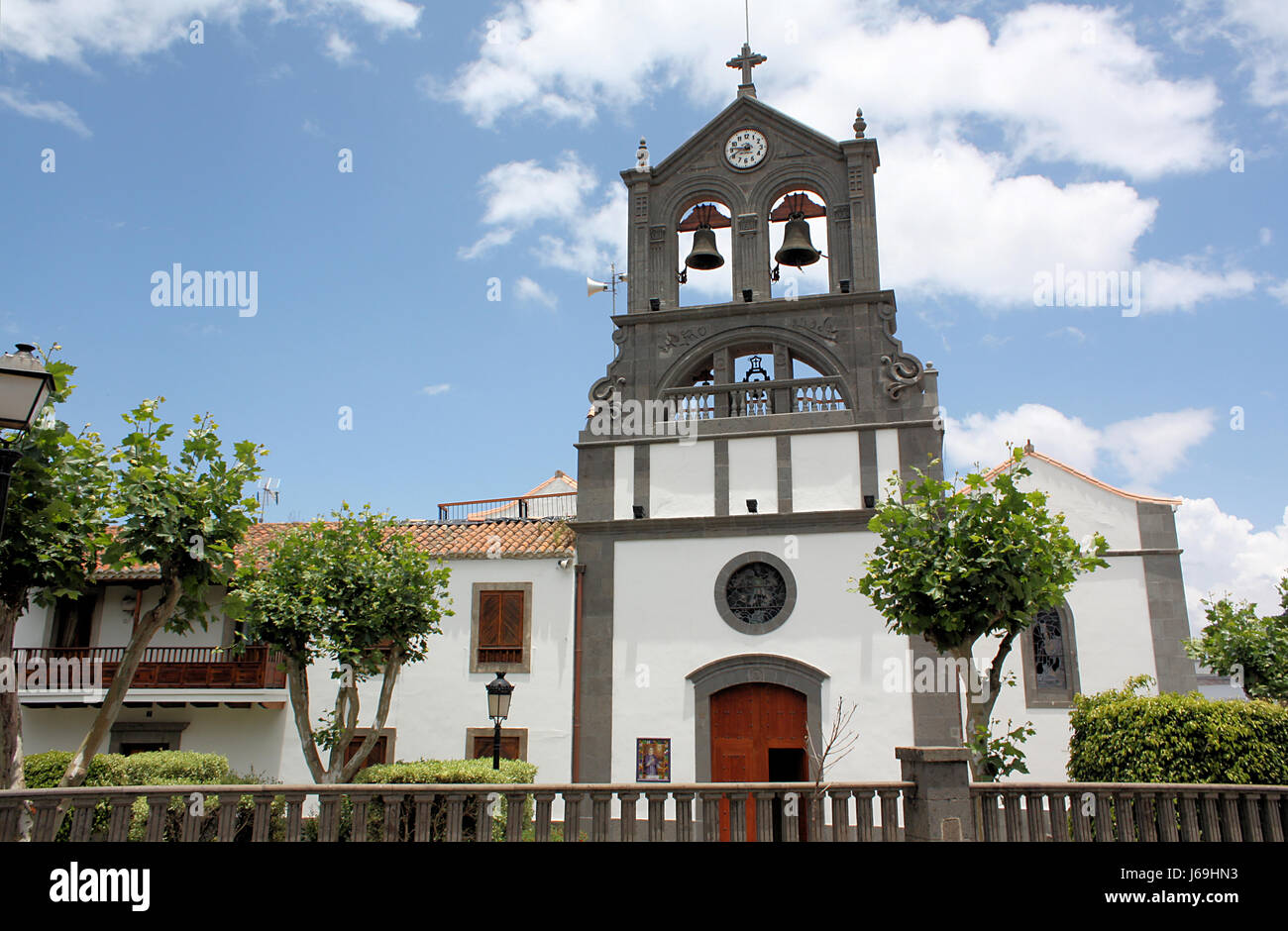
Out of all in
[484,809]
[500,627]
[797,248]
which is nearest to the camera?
[484,809]

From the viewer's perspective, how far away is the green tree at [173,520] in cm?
1010

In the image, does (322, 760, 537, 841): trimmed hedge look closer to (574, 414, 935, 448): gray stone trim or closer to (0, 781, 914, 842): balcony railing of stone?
(0, 781, 914, 842): balcony railing of stone

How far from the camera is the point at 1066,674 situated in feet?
55.4

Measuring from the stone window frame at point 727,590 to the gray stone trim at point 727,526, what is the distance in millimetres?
454

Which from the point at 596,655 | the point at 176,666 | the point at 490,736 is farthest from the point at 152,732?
the point at 596,655

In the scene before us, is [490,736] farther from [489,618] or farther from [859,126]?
[859,126]

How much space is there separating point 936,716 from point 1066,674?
111 inches

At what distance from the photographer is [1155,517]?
1739 cm

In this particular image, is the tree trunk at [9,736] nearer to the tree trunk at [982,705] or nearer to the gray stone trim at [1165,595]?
the tree trunk at [982,705]

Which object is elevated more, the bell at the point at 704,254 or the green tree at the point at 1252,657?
the bell at the point at 704,254

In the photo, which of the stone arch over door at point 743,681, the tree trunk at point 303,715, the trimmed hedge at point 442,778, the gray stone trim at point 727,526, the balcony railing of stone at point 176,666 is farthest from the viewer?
the balcony railing of stone at point 176,666

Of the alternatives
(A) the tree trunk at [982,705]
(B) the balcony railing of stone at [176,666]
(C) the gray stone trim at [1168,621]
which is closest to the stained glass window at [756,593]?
(A) the tree trunk at [982,705]

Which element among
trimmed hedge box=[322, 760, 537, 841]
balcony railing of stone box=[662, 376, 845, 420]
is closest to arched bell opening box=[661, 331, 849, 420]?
balcony railing of stone box=[662, 376, 845, 420]
